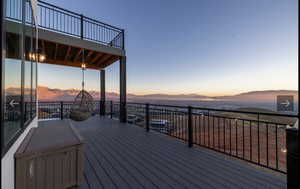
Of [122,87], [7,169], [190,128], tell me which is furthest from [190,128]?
[122,87]

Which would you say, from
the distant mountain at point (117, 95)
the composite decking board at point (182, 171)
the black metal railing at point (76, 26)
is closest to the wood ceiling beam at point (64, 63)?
the distant mountain at point (117, 95)

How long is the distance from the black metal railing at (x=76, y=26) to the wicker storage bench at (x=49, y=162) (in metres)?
4.29

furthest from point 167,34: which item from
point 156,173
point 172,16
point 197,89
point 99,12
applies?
point 156,173

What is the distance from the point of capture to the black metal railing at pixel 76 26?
4625 millimetres

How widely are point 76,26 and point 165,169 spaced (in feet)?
19.0

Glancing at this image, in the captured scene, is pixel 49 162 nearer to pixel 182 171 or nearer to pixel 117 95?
pixel 182 171

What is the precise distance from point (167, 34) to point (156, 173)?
950cm

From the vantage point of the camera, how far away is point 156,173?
6.84 feet

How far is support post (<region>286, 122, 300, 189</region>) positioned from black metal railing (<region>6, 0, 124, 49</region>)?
6026 mm

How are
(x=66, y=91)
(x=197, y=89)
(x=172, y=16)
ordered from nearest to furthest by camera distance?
(x=172, y=16) → (x=66, y=91) → (x=197, y=89)

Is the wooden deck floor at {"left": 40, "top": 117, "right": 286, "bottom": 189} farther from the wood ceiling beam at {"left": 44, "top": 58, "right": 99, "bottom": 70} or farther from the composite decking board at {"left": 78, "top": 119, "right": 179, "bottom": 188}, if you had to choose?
the wood ceiling beam at {"left": 44, "top": 58, "right": 99, "bottom": 70}

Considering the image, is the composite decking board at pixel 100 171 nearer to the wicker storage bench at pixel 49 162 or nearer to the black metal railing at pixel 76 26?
the wicker storage bench at pixel 49 162

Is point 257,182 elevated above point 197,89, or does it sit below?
below

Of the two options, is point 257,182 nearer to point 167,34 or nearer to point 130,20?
point 167,34
